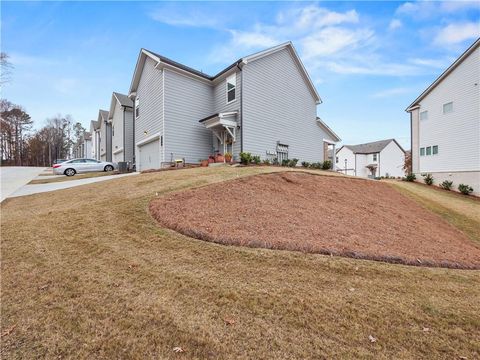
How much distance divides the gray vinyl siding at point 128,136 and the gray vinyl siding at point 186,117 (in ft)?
31.7

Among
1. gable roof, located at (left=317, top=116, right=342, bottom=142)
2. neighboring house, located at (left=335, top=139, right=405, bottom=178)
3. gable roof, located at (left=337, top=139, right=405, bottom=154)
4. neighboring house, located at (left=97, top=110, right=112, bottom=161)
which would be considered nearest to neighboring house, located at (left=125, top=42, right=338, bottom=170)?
gable roof, located at (left=317, top=116, right=342, bottom=142)

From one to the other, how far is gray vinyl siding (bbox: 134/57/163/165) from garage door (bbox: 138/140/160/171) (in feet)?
2.09

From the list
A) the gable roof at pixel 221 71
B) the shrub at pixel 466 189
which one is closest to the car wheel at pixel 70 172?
the gable roof at pixel 221 71

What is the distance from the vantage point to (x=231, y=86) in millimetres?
15242

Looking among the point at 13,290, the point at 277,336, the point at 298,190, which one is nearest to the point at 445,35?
the point at 298,190

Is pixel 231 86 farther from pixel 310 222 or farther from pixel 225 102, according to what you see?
pixel 310 222

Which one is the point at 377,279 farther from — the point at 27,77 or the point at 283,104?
the point at 27,77

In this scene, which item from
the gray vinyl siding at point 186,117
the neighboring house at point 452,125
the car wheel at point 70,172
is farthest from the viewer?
the car wheel at point 70,172

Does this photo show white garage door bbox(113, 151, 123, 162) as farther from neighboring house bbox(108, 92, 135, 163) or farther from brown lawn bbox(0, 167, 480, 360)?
brown lawn bbox(0, 167, 480, 360)

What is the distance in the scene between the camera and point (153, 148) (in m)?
16.4

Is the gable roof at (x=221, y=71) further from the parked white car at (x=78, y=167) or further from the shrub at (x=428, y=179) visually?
the shrub at (x=428, y=179)

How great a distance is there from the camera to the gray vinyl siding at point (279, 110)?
48.8ft

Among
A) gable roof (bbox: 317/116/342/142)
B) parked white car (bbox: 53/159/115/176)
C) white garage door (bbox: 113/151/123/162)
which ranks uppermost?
A: gable roof (bbox: 317/116/342/142)

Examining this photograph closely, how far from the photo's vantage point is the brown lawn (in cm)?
227
